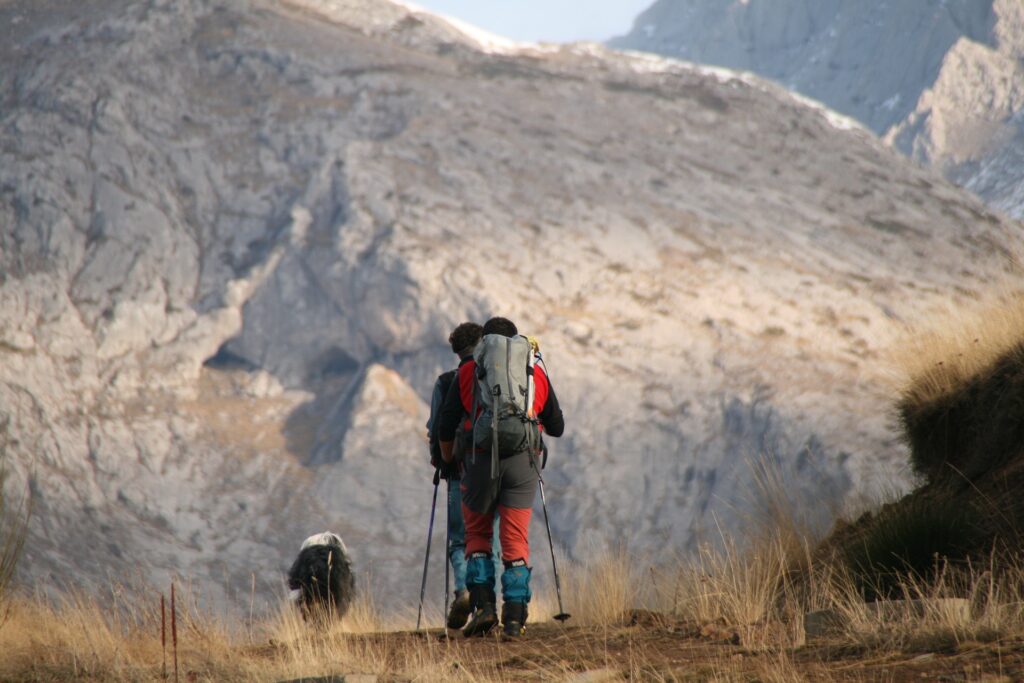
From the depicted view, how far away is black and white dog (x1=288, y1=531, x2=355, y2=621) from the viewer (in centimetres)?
842

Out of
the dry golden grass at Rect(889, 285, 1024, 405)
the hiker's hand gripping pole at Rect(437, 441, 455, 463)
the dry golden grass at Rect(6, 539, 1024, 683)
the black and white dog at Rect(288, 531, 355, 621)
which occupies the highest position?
the dry golden grass at Rect(889, 285, 1024, 405)

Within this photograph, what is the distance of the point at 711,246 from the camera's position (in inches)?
1368

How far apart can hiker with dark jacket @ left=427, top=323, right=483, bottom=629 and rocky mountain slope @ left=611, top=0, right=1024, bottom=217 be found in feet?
271

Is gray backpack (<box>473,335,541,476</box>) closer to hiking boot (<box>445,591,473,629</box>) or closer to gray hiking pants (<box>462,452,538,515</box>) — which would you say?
gray hiking pants (<box>462,452,538,515</box>)

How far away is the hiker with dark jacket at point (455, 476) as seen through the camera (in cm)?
703

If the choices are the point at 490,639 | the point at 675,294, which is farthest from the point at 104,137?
the point at 490,639

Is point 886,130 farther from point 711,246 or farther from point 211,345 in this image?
point 211,345

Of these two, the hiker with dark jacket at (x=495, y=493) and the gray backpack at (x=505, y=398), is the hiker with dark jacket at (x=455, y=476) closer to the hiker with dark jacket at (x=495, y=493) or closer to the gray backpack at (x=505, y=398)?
the hiker with dark jacket at (x=495, y=493)

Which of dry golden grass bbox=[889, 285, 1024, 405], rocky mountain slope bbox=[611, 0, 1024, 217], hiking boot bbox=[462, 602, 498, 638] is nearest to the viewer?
hiking boot bbox=[462, 602, 498, 638]

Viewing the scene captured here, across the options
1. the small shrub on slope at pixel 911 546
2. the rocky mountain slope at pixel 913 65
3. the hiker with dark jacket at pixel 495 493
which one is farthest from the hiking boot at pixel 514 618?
the rocky mountain slope at pixel 913 65

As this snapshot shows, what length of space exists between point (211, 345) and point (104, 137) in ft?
28.9

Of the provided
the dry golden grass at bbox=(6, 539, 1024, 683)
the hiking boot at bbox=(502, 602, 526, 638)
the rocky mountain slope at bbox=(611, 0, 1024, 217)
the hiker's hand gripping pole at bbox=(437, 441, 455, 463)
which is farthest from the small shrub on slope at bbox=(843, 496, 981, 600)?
the rocky mountain slope at bbox=(611, 0, 1024, 217)

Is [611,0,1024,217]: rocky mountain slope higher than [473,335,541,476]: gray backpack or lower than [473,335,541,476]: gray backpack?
higher

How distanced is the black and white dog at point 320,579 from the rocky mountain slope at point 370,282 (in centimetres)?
1740
